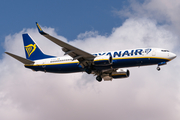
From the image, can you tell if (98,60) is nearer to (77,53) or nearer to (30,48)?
(77,53)

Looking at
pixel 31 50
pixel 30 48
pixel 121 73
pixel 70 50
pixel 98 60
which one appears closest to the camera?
pixel 70 50

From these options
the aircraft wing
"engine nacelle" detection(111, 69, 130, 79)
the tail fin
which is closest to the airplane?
the aircraft wing

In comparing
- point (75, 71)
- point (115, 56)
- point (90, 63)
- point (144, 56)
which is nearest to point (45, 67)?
point (75, 71)

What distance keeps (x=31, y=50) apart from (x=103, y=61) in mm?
19785

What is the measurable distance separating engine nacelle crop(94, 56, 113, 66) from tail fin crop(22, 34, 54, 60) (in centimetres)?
1252

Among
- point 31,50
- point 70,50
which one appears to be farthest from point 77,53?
point 31,50

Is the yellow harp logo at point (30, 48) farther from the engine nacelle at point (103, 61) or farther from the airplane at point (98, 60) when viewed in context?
the engine nacelle at point (103, 61)

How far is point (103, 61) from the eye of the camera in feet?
168

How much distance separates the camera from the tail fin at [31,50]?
61.1 m

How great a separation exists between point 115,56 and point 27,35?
23.4 meters

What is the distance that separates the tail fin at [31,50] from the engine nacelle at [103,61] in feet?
41.1

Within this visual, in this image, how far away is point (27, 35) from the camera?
6475 centimetres

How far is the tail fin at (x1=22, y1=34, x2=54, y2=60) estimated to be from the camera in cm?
6109

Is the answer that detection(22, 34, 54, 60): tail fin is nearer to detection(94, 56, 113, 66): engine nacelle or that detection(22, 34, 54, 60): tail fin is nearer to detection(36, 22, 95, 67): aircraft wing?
detection(36, 22, 95, 67): aircraft wing
